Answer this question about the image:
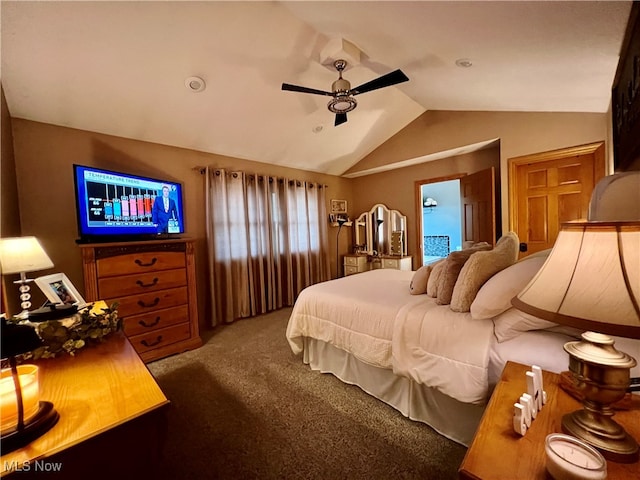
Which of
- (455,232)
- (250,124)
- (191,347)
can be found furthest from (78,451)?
(455,232)

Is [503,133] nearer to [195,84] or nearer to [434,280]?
[434,280]

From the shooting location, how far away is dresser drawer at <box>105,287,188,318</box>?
2.37 m

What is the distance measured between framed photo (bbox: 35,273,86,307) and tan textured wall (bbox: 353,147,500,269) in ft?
14.0

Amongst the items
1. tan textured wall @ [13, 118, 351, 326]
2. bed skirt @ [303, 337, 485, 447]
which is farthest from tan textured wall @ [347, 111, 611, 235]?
tan textured wall @ [13, 118, 351, 326]

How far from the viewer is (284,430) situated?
1.64 meters

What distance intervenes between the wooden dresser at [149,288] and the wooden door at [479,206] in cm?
355

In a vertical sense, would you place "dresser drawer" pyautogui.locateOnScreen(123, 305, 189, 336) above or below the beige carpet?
above

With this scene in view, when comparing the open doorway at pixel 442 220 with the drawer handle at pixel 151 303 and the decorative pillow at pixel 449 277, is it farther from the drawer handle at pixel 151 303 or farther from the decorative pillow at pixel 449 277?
the drawer handle at pixel 151 303

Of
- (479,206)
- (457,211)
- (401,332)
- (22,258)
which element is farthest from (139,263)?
(457,211)

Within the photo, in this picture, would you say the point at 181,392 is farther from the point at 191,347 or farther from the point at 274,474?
the point at 274,474

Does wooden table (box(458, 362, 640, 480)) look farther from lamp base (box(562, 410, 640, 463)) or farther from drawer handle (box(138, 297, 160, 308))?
drawer handle (box(138, 297, 160, 308))

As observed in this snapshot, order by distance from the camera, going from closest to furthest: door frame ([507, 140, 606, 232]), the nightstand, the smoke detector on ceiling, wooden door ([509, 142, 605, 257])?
the smoke detector on ceiling < door frame ([507, 140, 606, 232]) < wooden door ([509, 142, 605, 257]) < the nightstand

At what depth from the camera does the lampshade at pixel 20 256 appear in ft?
4.57

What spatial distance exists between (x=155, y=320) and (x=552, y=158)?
15.0 feet
